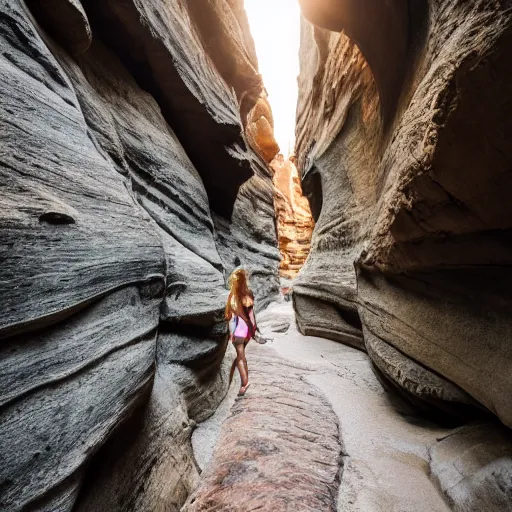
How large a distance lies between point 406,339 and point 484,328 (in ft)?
3.73

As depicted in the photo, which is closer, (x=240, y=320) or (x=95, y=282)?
(x=95, y=282)

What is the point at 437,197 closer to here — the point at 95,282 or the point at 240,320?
the point at 95,282

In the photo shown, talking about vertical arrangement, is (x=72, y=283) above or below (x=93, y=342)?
above

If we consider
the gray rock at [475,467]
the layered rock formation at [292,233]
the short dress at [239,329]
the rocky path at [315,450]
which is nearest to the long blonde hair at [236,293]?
the short dress at [239,329]

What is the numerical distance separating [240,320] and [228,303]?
360 mm

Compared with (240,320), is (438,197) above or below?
above

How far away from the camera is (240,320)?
4.39m

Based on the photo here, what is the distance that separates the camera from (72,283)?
201 centimetres

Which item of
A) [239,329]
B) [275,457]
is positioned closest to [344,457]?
[275,457]

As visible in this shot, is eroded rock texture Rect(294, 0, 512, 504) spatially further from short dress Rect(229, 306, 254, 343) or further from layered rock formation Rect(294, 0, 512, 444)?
short dress Rect(229, 306, 254, 343)

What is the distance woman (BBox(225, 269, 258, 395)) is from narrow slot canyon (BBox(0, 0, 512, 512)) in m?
0.20

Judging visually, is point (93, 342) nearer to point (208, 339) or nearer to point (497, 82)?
point (208, 339)

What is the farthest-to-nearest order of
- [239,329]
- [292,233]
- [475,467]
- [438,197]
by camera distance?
[292,233] < [239,329] < [438,197] < [475,467]

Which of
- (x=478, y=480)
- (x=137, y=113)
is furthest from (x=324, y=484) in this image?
(x=137, y=113)
